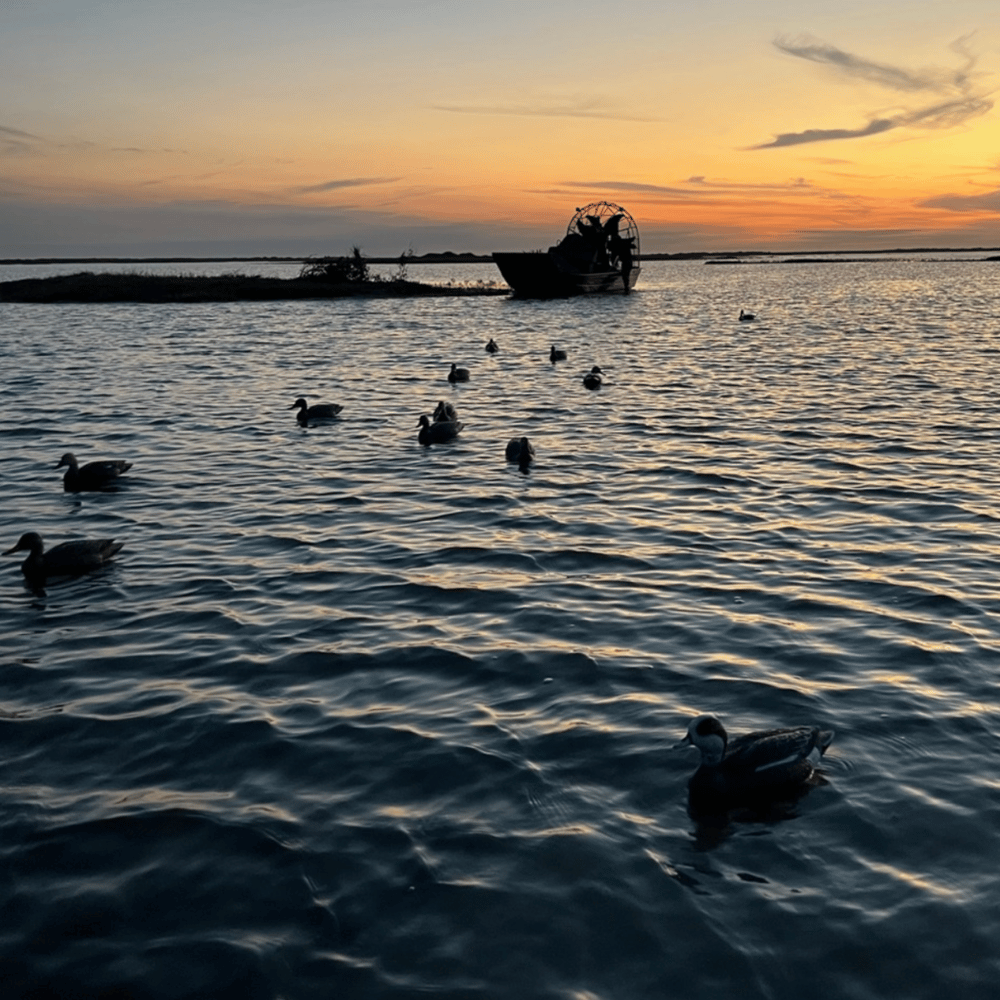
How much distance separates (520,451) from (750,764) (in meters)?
13.3

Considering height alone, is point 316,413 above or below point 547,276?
below

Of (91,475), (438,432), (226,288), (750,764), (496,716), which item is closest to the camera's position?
(750,764)

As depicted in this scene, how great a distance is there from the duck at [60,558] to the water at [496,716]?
29 cm

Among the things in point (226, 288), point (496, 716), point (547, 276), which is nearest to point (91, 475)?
point (496, 716)

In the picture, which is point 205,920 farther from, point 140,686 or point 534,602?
point 534,602

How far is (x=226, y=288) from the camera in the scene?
3425 inches

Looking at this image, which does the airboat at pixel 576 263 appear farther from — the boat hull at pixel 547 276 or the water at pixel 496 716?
the water at pixel 496 716

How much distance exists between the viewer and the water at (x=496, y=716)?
6324 mm

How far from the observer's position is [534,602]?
Answer: 41.1 feet

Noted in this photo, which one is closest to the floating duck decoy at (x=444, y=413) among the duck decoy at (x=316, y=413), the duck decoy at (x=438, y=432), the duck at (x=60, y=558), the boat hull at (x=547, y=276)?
the duck decoy at (x=438, y=432)

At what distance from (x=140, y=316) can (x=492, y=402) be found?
1701 inches

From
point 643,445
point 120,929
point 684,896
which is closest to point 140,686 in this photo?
point 120,929

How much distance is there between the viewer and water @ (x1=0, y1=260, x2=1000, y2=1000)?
20.7ft

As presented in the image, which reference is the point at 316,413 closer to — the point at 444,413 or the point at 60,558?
the point at 444,413
